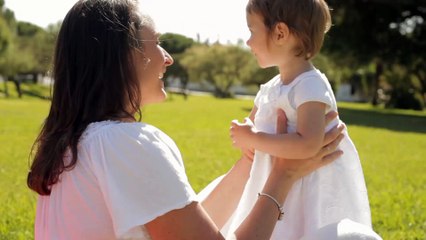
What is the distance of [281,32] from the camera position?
244cm

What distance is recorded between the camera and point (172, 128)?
17.5 meters

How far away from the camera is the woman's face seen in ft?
6.11

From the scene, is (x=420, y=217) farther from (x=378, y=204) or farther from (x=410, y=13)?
(x=410, y=13)

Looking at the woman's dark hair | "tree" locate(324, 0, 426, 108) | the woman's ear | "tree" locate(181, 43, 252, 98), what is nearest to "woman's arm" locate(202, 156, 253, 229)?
the woman's ear

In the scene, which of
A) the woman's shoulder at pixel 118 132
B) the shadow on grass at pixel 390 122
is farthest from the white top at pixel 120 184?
the shadow on grass at pixel 390 122

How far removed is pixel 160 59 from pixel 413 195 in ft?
18.4

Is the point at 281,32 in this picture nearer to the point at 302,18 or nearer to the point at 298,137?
the point at 302,18

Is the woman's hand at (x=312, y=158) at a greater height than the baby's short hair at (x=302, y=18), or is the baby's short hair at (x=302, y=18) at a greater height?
the baby's short hair at (x=302, y=18)

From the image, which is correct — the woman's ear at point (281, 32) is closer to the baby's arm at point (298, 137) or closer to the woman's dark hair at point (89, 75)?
the baby's arm at point (298, 137)

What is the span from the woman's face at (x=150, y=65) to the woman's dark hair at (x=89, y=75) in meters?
0.04

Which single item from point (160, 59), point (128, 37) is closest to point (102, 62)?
point (128, 37)

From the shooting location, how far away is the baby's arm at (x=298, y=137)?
2223mm

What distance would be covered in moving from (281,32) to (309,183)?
2.12ft

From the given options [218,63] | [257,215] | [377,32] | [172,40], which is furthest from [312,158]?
[218,63]
